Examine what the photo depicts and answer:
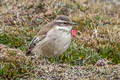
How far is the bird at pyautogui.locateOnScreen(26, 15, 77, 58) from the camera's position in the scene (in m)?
8.19

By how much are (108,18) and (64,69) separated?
4.18 meters

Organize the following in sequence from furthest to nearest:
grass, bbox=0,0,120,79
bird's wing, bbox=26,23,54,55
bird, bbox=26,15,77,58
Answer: grass, bbox=0,0,120,79 → bird's wing, bbox=26,23,54,55 → bird, bbox=26,15,77,58

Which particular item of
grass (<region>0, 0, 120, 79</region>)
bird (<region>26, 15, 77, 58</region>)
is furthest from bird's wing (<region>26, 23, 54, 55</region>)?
grass (<region>0, 0, 120, 79</region>)

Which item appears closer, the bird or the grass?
the bird

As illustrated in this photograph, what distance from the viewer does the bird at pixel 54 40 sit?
8188mm

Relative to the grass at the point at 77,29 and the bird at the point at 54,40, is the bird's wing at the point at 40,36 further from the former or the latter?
the grass at the point at 77,29

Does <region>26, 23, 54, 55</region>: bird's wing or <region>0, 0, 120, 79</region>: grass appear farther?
<region>0, 0, 120, 79</region>: grass

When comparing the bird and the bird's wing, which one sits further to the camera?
the bird's wing

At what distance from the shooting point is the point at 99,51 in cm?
926

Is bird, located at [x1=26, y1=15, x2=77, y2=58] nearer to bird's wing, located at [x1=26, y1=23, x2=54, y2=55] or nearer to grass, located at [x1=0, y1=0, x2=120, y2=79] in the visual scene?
bird's wing, located at [x1=26, y1=23, x2=54, y2=55]

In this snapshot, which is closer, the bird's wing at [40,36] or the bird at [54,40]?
the bird at [54,40]

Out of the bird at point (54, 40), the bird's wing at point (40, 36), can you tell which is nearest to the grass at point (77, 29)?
the bird's wing at point (40, 36)

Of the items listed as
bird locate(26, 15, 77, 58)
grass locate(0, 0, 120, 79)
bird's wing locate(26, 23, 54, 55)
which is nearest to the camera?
bird locate(26, 15, 77, 58)

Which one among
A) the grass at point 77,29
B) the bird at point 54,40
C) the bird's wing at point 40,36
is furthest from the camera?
the grass at point 77,29
